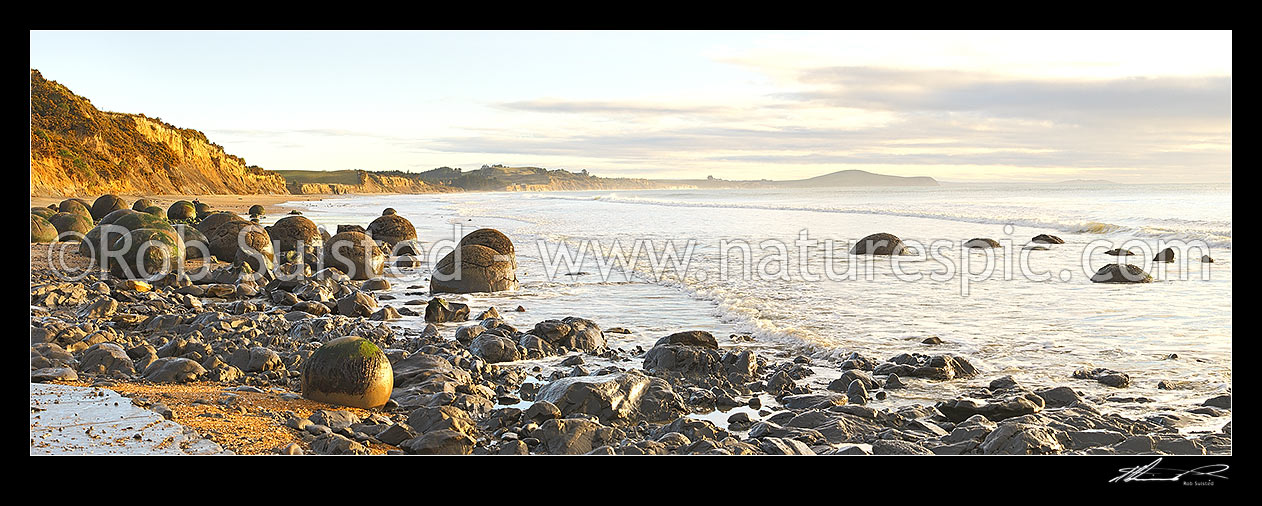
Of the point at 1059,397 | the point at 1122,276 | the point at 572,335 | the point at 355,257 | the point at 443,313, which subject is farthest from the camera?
the point at 355,257

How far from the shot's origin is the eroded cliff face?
155 ft

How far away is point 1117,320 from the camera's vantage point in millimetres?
10125

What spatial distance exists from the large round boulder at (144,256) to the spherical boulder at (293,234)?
4.74 metres

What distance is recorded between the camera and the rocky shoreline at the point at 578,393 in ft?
17.5

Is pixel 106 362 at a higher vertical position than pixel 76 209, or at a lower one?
lower

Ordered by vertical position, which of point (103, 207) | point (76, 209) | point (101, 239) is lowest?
point (101, 239)

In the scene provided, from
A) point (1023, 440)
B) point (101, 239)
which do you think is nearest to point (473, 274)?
point (101, 239)

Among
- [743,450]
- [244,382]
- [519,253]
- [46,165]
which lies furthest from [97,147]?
[743,450]

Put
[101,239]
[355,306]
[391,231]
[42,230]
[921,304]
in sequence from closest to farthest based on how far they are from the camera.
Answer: [355,306]
[921,304]
[101,239]
[42,230]
[391,231]

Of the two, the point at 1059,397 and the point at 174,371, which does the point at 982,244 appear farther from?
the point at 174,371

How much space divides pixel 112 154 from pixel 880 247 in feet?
189

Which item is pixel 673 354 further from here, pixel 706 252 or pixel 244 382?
pixel 706 252

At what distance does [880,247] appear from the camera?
19625 mm
